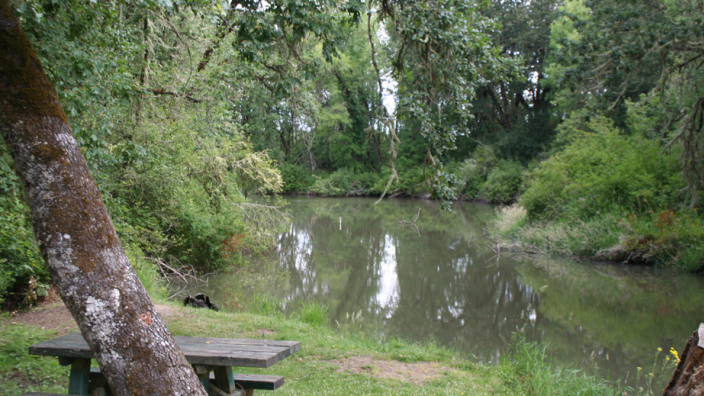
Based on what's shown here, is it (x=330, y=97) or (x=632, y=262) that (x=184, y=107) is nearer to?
(x=632, y=262)

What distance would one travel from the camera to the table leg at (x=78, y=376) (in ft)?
10.0

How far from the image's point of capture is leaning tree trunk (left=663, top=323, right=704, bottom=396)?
72.8 inches

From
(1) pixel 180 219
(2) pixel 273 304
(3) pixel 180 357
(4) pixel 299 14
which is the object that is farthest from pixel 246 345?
(1) pixel 180 219

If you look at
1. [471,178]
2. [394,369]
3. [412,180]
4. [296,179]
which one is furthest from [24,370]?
[296,179]

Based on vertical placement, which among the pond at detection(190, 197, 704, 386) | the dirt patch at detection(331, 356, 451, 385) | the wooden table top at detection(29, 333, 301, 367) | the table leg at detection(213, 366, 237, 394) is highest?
the wooden table top at detection(29, 333, 301, 367)

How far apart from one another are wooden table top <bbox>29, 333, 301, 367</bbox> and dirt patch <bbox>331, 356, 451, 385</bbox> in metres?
1.99

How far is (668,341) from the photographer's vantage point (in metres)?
7.71

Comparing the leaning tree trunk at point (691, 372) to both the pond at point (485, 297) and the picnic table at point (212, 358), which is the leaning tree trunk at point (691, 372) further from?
the pond at point (485, 297)

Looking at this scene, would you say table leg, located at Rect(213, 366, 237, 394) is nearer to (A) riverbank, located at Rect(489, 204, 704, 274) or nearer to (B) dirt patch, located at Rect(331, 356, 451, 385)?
(B) dirt patch, located at Rect(331, 356, 451, 385)

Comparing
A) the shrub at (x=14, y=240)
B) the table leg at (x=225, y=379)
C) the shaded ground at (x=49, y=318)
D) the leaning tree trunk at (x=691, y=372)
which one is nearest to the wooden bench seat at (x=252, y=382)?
Answer: the table leg at (x=225, y=379)

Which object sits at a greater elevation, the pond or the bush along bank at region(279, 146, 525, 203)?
the bush along bank at region(279, 146, 525, 203)

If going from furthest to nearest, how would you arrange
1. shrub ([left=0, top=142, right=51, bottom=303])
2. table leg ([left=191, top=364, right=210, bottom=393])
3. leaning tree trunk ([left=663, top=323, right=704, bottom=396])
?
shrub ([left=0, top=142, right=51, bottom=303])
table leg ([left=191, top=364, right=210, bottom=393])
leaning tree trunk ([left=663, top=323, right=704, bottom=396])

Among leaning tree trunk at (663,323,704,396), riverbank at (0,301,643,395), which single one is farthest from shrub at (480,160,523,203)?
leaning tree trunk at (663,323,704,396)

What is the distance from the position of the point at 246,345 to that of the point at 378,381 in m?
1.92
